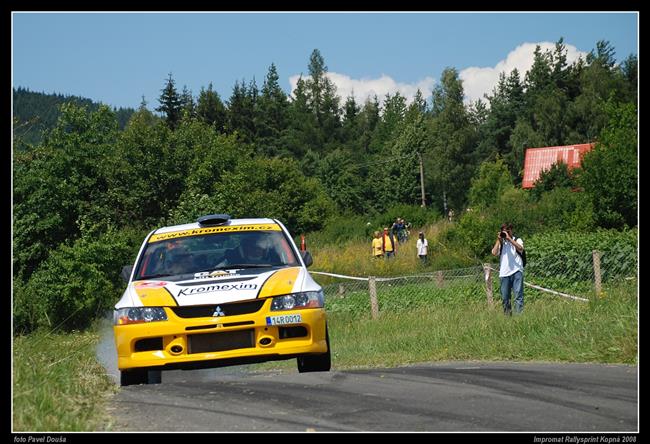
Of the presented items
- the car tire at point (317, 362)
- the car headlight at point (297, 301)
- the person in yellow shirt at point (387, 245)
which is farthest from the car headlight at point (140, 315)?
the person in yellow shirt at point (387, 245)

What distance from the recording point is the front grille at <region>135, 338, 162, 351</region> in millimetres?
10102

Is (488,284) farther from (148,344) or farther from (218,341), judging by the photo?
(148,344)

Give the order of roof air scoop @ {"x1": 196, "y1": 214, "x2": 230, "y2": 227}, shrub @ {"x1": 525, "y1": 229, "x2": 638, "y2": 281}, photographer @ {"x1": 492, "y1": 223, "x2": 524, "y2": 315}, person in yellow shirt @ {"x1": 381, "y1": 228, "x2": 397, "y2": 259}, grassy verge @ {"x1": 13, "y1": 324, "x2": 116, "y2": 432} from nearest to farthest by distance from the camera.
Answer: grassy verge @ {"x1": 13, "y1": 324, "x2": 116, "y2": 432}
roof air scoop @ {"x1": 196, "y1": 214, "x2": 230, "y2": 227}
photographer @ {"x1": 492, "y1": 223, "x2": 524, "y2": 315}
shrub @ {"x1": 525, "y1": 229, "x2": 638, "y2": 281}
person in yellow shirt @ {"x1": 381, "y1": 228, "x2": 397, "y2": 259}

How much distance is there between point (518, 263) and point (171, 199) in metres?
40.2

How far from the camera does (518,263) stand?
19734 millimetres

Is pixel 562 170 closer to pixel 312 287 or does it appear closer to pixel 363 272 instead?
pixel 363 272

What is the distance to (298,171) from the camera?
8781 cm

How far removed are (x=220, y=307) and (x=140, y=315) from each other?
2.67 ft

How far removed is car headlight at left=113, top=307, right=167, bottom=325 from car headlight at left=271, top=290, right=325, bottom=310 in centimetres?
109

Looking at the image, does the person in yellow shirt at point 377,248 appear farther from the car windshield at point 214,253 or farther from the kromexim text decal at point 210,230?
the car windshield at point 214,253

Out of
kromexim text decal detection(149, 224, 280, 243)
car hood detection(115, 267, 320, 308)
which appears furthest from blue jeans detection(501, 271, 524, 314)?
car hood detection(115, 267, 320, 308)

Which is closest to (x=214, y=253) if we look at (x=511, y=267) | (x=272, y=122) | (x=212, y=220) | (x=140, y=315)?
(x=212, y=220)

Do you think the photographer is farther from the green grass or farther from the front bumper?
the front bumper

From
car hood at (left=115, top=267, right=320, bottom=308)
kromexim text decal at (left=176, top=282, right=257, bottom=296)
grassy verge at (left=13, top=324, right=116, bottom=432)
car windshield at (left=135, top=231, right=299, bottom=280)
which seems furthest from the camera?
car windshield at (left=135, top=231, right=299, bottom=280)
